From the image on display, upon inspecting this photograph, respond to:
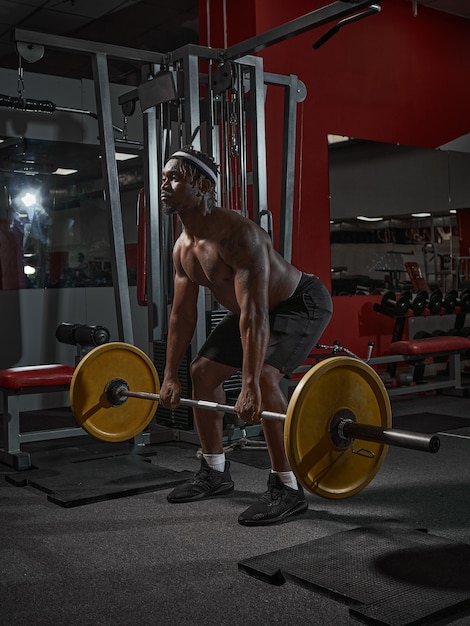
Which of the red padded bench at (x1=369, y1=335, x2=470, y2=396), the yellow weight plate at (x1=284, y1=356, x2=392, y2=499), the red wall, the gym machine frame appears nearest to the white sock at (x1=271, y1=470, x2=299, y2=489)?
the yellow weight plate at (x1=284, y1=356, x2=392, y2=499)

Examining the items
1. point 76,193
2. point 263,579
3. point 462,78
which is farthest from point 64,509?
point 462,78

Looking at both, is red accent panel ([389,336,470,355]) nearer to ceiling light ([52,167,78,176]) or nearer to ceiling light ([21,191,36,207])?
ceiling light ([52,167,78,176])

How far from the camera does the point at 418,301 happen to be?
5.69 meters

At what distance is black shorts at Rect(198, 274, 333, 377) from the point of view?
8.92 ft

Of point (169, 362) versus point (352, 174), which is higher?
point (352, 174)

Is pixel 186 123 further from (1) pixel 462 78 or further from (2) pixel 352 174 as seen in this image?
(1) pixel 462 78

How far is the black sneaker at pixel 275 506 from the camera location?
263 cm

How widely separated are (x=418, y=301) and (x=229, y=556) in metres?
3.77

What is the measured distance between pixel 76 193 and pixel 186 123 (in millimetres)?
1981

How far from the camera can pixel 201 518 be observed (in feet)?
8.98

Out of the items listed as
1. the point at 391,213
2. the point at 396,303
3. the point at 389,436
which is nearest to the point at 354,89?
the point at 391,213

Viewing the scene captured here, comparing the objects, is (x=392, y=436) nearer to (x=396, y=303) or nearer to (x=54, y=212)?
(x=396, y=303)

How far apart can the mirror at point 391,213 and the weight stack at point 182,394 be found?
2.17 m

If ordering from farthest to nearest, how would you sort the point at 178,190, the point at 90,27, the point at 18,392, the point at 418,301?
the point at 90,27 → the point at 418,301 → the point at 18,392 → the point at 178,190
